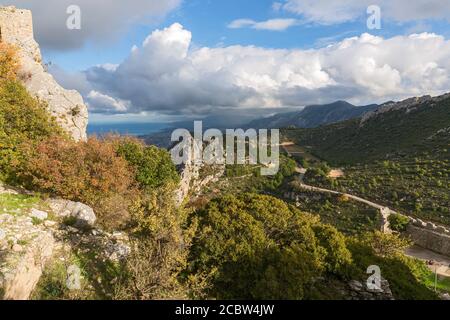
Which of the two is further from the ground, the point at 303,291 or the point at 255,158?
the point at 255,158

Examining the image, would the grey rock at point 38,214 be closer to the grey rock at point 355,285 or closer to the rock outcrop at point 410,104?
the grey rock at point 355,285

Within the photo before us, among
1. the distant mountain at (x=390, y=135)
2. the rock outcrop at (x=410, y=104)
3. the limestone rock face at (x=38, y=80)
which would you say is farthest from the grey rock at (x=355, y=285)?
the rock outcrop at (x=410, y=104)

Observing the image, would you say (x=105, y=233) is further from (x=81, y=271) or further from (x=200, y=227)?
(x=200, y=227)

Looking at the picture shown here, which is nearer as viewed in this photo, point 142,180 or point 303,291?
point 303,291

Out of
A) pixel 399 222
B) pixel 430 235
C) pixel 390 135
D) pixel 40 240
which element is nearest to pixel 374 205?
pixel 399 222

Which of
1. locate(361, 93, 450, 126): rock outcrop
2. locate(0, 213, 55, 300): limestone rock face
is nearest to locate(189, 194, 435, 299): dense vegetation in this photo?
locate(0, 213, 55, 300): limestone rock face

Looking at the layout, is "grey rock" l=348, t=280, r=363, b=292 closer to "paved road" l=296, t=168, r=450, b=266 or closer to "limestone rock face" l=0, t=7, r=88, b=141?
"paved road" l=296, t=168, r=450, b=266
